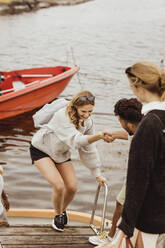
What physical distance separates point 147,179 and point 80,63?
21098 mm

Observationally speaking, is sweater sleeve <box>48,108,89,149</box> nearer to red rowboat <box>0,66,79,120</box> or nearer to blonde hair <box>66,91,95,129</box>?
blonde hair <box>66,91,95,129</box>

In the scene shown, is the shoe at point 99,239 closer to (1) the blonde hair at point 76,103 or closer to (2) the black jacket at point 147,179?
(1) the blonde hair at point 76,103

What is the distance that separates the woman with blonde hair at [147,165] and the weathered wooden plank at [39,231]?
2109 mm

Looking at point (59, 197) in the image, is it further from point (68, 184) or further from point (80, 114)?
point (80, 114)

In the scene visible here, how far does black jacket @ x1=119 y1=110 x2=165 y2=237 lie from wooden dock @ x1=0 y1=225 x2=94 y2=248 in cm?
193

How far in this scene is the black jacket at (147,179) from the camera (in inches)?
88.2

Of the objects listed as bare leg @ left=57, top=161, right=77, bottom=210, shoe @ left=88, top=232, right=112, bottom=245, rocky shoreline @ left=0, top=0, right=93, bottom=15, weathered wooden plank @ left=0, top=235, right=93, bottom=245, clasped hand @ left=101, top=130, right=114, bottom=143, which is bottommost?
rocky shoreline @ left=0, top=0, right=93, bottom=15

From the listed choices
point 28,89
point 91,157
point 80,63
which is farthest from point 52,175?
point 80,63

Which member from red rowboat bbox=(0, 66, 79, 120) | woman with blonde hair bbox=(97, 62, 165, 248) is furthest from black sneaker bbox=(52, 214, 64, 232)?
red rowboat bbox=(0, 66, 79, 120)

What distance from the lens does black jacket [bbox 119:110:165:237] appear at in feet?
7.35

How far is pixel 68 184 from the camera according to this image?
4398mm

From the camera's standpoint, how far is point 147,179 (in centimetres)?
229

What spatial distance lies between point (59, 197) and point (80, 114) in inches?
33.7

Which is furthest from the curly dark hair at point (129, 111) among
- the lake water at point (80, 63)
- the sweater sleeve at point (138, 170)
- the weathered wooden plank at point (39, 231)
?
the lake water at point (80, 63)
